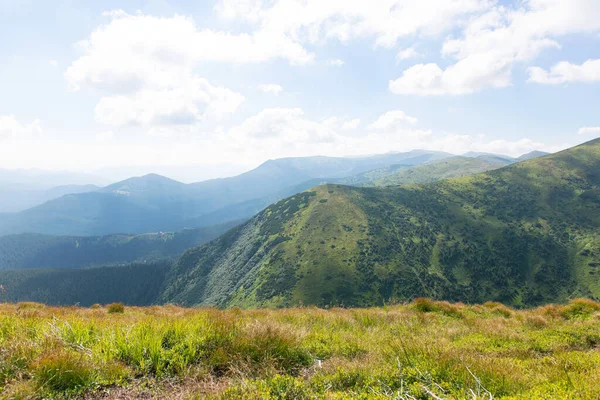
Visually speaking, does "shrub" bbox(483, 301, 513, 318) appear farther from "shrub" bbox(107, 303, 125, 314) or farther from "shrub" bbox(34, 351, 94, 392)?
"shrub" bbox(107, 303, 125, 314)

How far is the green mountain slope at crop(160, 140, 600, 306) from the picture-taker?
113812 millimetres

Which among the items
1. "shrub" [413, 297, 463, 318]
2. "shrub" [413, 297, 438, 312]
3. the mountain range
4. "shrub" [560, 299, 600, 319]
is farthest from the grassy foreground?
the mountain range

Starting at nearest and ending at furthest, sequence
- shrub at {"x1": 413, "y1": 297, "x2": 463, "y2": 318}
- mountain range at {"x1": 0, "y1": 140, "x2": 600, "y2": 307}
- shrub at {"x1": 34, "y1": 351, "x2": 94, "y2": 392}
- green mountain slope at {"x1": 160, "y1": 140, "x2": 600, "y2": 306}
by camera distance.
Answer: shrub at {"x1": 34, "y1": 351, "x2": 94, "y2": 392}
shrub at {"x1": 413, "y1": 297, "x2": 463, "y2": 318}
mountain range at {"x1": 0, "y1": 140, "x2": 600, "y2": 307}
green mountain slope at {"x1": 160, "y1": 140, "x2": 600, "y2": 306}

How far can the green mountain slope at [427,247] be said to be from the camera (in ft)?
373

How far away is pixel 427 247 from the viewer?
138 m

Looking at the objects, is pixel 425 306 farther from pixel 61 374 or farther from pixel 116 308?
pixel 116 308

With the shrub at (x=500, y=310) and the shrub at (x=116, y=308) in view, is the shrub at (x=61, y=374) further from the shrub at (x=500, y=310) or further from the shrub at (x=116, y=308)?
the shrub at (x=500, y=310)

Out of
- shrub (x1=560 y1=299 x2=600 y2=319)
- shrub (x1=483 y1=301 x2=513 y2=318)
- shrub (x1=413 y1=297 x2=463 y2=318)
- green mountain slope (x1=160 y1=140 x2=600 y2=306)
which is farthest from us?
green mountain slope (x1=160 y1=140 x2=600 y2=306)

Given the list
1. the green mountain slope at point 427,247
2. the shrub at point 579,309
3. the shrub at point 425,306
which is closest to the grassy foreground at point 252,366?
the shrub at point 425,306

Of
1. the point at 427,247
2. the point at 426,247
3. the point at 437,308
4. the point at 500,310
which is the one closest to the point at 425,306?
the point at 437,308

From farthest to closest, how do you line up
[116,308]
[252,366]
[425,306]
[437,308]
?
[116,308]
[425,306]
[437,308]
[252,366]

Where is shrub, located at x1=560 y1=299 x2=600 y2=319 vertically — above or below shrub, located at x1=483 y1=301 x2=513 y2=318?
above

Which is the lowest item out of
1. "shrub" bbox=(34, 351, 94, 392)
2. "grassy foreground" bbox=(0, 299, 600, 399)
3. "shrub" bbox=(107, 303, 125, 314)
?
"shrub" bbox=(107, 303, 125, 314)

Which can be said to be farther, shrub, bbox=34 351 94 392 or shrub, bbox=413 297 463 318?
shrub, bbox=413 297 463 318
